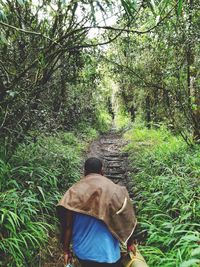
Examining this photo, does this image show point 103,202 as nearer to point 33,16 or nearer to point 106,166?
point 33,16

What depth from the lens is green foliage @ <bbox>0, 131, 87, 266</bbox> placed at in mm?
4680

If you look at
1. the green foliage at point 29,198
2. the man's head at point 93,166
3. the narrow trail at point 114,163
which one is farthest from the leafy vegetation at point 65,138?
the man's head at point 93,166

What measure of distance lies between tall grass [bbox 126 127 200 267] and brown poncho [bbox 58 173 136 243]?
674 millimetres

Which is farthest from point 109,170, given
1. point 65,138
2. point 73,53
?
point 73,53

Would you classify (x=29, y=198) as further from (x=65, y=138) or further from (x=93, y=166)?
(x=65, y=138)

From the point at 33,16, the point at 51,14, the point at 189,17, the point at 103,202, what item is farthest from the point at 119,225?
the point at 189,17

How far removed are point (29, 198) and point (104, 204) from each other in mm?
2431

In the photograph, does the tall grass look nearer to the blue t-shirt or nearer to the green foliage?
the blue t-shirt

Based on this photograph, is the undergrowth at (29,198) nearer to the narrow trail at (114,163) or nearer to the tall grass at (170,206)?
the narrow trail at (114,163)

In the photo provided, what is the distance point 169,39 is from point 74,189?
21.5 feet

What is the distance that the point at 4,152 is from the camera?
22.7 ft

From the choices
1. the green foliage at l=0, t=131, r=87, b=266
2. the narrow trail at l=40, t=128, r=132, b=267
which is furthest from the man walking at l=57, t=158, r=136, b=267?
the narrow trail at l=40, t=128, r=132, b=267

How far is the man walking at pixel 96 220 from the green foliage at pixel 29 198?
1219mm

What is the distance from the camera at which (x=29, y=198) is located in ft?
18.1
